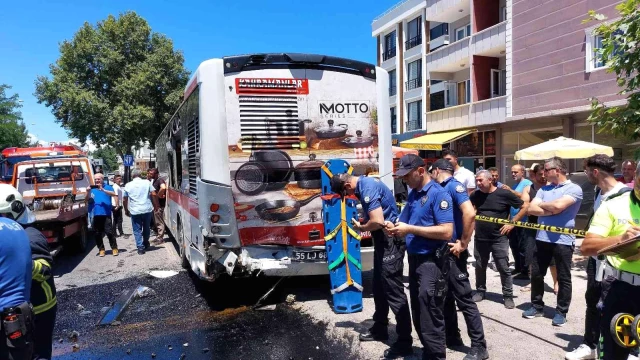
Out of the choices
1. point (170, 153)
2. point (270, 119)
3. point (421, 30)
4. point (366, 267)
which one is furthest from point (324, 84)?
point (421, 30)

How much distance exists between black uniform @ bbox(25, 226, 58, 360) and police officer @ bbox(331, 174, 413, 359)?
105 inches

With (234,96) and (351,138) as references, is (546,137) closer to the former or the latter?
(351,138)

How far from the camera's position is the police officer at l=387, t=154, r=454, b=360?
3.45 m

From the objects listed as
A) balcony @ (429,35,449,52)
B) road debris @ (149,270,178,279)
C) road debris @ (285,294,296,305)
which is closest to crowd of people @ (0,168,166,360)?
road debris @ (285,294,296,305)

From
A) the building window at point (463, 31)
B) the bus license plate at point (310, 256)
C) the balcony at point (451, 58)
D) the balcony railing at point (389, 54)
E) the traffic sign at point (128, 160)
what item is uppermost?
the balcony railing at point (389, 54)

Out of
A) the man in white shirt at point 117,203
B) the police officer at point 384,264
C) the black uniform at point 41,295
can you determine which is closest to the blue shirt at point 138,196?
the man in white shirt at point 117,203

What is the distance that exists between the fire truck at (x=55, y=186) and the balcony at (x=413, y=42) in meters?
22.6

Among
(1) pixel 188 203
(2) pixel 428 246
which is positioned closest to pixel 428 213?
(2) pixel 428 246

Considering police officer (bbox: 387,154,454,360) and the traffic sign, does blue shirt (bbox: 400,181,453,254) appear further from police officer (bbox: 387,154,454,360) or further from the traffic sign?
the traffic sign

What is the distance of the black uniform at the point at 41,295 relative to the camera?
291 centimetres

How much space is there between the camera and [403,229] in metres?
3.47

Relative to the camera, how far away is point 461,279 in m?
4.12

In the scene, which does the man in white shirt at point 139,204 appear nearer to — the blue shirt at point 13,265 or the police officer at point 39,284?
the police officer at point 39,284

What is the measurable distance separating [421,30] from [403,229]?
2752 cm
